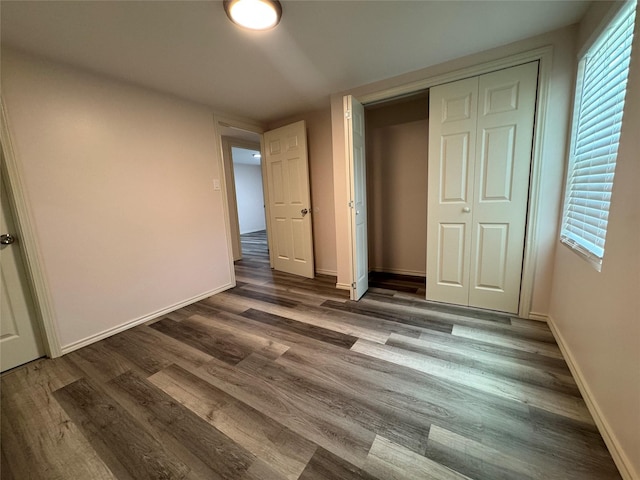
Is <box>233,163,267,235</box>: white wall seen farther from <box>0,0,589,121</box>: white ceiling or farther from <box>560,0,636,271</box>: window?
<box>560,0,636,271</box>: window

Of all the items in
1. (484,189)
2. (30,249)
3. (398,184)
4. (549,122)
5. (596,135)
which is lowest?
(30,249)

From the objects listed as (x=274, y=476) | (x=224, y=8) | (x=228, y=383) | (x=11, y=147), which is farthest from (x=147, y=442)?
(x=224, y=8)

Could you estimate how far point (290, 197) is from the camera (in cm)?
349

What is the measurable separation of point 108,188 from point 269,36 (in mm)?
1772

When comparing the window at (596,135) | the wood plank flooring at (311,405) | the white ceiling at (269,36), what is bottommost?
the wood plank flooring at (311,405)

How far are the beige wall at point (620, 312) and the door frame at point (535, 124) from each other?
0.39 metres

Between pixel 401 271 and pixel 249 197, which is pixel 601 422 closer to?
pixel 401 271

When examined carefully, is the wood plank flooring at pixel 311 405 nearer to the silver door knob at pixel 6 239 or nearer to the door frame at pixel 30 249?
the door frame at pixel 30 249

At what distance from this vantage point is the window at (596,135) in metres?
1.23

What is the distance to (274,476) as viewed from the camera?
1004mm

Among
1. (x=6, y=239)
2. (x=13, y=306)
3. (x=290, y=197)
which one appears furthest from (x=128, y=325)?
(x=290, y=197)

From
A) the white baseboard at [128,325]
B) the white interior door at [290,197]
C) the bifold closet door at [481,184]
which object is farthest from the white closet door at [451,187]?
the white baseboard at [128,325]

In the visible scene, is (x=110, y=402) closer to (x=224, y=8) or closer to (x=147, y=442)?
(x=147, y=442)

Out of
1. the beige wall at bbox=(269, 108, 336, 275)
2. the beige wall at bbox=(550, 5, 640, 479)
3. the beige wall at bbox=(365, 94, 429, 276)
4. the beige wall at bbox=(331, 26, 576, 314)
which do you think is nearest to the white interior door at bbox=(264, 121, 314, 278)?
the beige wall at bbox=(269, 108, 336, 275)
